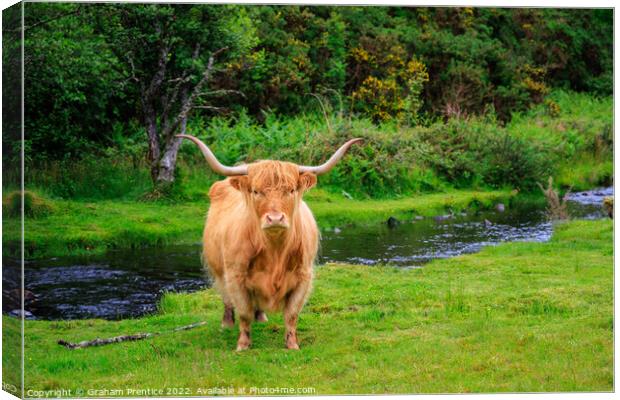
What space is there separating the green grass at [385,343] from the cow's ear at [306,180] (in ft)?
3.98

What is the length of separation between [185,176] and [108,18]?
315 centimetres

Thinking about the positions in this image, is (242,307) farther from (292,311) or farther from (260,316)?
(260,316)

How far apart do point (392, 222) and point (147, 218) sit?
3.50m

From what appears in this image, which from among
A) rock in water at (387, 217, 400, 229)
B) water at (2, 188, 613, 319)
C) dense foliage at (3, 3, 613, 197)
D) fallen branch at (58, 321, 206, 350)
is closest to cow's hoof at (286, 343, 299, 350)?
fallen branch at (58, 321, 206, 350)

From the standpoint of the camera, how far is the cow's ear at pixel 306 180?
7152 millimetres

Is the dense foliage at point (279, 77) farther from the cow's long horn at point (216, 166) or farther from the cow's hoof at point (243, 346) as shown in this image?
the cow's hoof at point (243, 346)

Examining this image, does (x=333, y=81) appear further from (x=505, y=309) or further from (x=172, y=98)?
(x=505, y=309)

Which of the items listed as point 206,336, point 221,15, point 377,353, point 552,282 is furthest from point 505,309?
point 221,15

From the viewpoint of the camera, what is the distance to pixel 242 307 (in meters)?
7.64

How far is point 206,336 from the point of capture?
26.6ft

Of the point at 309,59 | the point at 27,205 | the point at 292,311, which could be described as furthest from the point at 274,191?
the point at 309,59

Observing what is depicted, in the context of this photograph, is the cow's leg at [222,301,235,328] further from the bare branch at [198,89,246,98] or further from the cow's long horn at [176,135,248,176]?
the bare branch at [198,89,246,98]

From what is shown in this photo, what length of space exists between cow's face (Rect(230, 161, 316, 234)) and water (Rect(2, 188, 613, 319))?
164 centimetres

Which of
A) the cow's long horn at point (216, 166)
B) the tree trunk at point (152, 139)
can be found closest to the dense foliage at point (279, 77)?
the tree trunk at point (152, 139)
